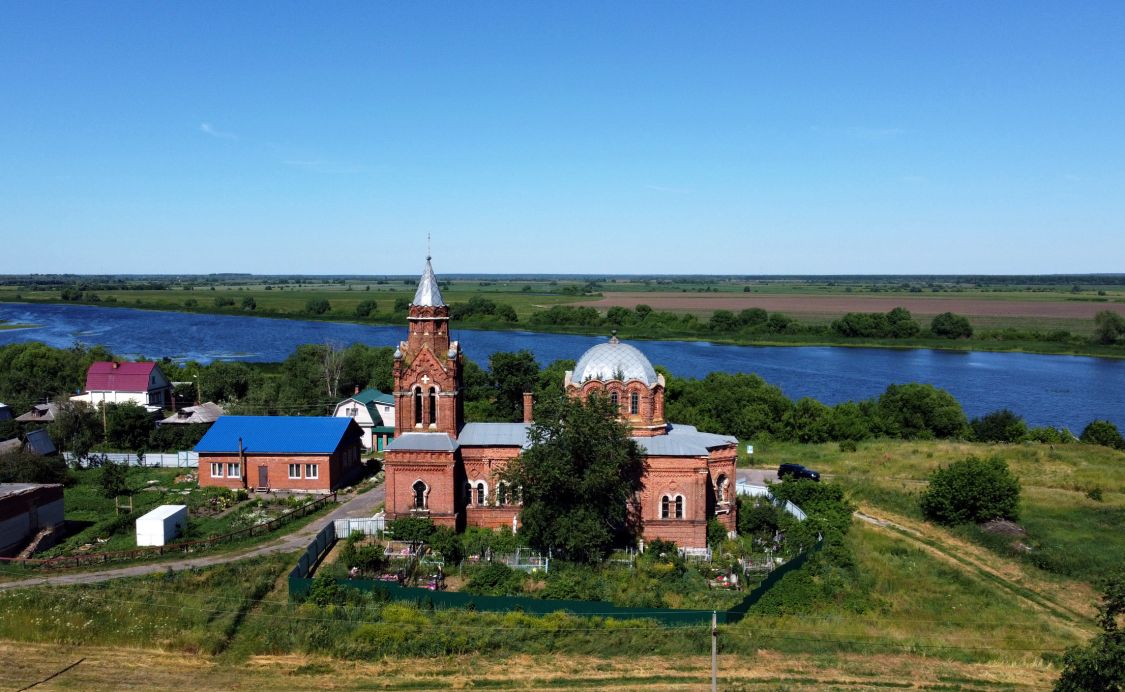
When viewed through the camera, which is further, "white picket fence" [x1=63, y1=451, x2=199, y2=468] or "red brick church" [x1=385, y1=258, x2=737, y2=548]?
"white picket fence" [x1=63, y1=451, x2=199, y2=468]

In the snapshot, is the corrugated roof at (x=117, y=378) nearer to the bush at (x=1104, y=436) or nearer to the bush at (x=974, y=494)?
the bush at (x=974, y=494)

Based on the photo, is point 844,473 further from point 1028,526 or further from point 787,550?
point 787,550

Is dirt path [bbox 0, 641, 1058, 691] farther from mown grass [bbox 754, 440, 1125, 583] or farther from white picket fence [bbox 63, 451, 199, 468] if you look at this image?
white picket fence [bbox 63, 451, 199, 468]

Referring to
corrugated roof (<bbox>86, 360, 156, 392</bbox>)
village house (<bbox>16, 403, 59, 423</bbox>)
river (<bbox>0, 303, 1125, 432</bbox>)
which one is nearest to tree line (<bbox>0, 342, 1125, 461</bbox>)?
village house (<bbox>16, 403, 59, 423</bbox>)

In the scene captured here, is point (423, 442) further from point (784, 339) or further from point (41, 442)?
point (784, 339)

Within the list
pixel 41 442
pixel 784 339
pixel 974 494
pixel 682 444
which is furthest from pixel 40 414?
pixel 784 339

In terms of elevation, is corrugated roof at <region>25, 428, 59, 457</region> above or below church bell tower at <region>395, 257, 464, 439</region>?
below

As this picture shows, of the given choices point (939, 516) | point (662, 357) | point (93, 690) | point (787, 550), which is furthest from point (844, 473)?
point (662, 357)
